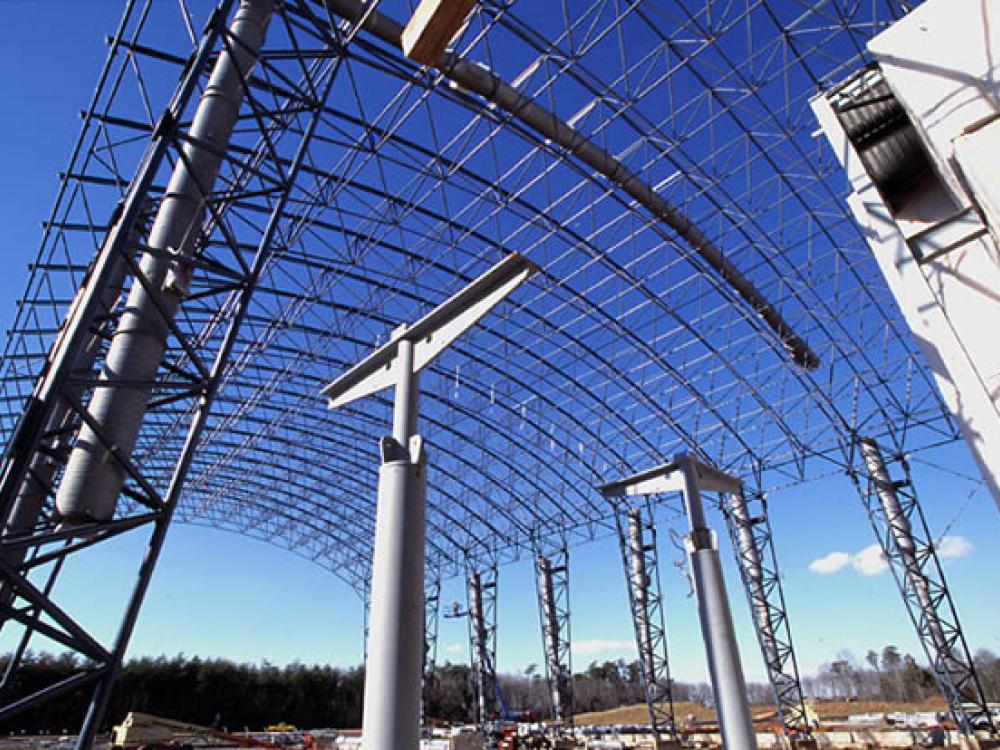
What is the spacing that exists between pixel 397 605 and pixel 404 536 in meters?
0.61

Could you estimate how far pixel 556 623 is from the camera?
34062mm

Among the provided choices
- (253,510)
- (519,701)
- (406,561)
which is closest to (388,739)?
(406,561)

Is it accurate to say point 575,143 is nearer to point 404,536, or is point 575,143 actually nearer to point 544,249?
point 544,249

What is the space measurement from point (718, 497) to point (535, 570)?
12420mm

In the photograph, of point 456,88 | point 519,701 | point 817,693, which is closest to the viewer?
point 456,88

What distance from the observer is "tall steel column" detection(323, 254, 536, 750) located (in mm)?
5016

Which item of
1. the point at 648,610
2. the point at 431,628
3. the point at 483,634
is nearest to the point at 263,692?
the point at 431,628

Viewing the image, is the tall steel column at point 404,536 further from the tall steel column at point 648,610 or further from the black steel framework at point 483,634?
the black steel framework at point 483,634

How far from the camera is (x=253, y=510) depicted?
150ft

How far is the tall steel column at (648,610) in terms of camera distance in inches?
1098

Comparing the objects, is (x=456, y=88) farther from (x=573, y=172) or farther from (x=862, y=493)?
(x=862, y=493)

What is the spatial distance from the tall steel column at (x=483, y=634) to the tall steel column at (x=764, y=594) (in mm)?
17368

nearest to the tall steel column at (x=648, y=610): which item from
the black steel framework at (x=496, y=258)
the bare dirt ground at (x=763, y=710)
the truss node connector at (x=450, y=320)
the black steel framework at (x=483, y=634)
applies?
the black steel framework at (x=496, y=258)

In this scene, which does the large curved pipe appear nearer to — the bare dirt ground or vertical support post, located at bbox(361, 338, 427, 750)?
vertical support post, located at bbox(361, 338, 427, 750)
